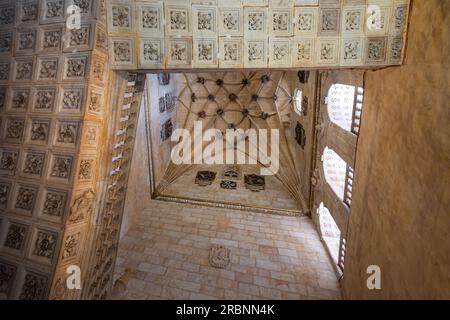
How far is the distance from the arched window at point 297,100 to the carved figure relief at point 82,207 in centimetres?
684

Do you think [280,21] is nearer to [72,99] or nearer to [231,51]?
[231,51]

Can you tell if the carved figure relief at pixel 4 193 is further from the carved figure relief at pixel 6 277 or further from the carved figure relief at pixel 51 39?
the carved figure relief at pixel 51 39

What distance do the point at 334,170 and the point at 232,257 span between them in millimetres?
3552

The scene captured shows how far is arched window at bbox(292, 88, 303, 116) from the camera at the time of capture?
301 inches

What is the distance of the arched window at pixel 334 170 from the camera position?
17.2 feet

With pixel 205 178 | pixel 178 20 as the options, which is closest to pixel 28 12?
pixel 178 20

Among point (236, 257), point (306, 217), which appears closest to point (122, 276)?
point (236, 257)

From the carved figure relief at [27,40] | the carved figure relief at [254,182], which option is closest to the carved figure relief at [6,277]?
the carved figure relief at [27,40]

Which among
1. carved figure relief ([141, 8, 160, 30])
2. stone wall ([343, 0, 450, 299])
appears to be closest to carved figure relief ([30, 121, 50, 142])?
carved figure relief ([141, 8, 160, 30])

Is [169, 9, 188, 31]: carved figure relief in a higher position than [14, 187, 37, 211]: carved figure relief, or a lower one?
higher

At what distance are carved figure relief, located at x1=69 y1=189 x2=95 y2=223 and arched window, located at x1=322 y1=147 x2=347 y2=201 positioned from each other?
16.5 feet

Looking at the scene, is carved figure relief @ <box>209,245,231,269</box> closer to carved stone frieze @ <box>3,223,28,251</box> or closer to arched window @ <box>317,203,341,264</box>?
arched window @ <box>317,203,341,264</box>

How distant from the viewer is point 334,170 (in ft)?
18.3

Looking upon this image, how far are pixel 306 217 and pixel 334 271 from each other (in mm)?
2066
